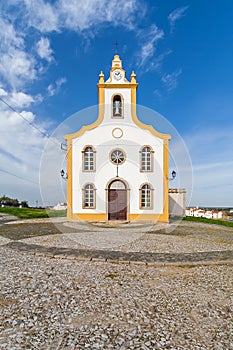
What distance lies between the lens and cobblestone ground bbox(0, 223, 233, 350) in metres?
2.61

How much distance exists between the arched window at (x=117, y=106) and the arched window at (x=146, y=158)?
2.81 metres

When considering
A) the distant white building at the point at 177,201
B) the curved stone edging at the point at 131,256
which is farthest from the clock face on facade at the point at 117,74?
the curved stone edging at the point at 131,256

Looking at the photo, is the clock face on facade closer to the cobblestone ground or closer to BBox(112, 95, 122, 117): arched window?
BBox(112, 95, 122, 117): arched window

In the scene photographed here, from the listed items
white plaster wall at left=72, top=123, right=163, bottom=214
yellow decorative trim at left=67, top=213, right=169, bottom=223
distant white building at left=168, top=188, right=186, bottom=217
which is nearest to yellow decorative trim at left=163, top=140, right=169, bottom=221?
white plaster wall at left=72, top=123, right=163, bottom=214

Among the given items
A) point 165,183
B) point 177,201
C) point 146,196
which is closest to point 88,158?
point 146,196

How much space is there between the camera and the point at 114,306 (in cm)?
340

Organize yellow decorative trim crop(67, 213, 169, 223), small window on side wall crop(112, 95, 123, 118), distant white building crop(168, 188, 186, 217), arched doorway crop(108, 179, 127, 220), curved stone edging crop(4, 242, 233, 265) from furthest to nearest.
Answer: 1. distant white building crop(168, 188, 186, 217)
2. small window on side wall crop(112, 95, 123, 118)
3. arched doorway crop(108, 179, 127, 220)
4. yellow decorative trim crop(67, 213, 169, 223)
5. curved stone edging crop(4, 242, 233, 265)

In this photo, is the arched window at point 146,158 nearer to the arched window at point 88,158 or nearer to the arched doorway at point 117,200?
the arched doorway at point 117,200

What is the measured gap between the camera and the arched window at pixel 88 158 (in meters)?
15.1

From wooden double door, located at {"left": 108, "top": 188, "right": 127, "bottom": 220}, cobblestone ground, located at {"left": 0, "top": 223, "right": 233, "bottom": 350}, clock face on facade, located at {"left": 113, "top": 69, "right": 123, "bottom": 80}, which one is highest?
clock face on facade, located at {"left": 113, "top": 69, "right": 123, "bottom": 80}

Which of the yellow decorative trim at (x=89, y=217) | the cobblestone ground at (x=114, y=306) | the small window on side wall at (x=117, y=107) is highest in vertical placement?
the small window on side wall at (x=117, y=107)

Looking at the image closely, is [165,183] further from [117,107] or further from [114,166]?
[117,107]

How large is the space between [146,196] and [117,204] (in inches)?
74.7

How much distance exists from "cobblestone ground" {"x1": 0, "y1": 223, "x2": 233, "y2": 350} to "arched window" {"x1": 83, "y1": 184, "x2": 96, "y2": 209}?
940cm
